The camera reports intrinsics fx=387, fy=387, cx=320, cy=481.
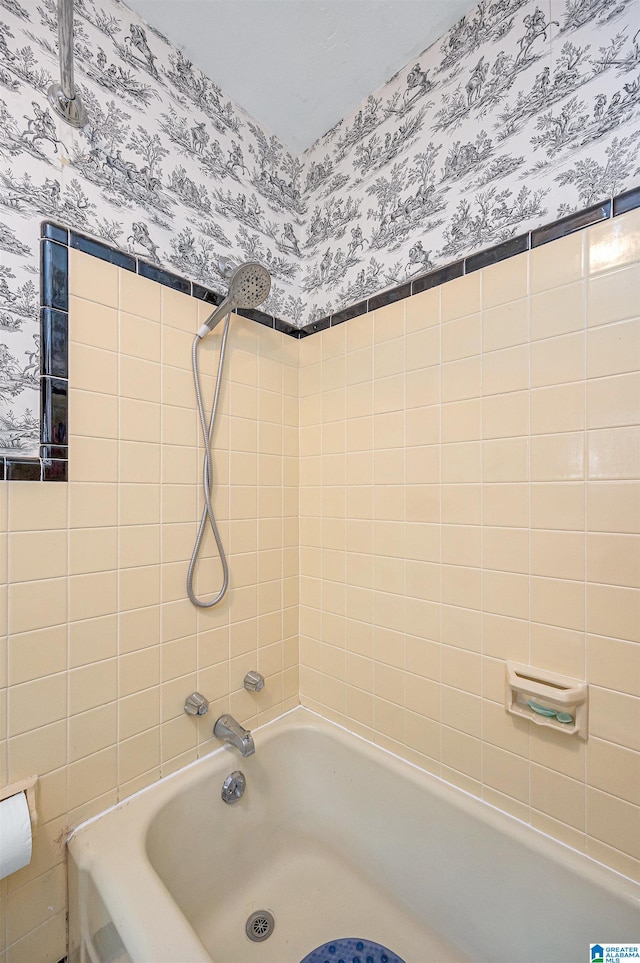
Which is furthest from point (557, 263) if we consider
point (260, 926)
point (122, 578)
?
point (260, 926)

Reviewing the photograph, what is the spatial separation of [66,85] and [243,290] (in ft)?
1.76

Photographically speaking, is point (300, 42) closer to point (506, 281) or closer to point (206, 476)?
point (506, 281)

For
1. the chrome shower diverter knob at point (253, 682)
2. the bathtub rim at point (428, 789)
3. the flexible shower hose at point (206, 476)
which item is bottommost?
the bathtub rim at point (428, 789)

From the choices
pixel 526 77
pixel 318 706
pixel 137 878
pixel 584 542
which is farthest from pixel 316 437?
pixel 137 878

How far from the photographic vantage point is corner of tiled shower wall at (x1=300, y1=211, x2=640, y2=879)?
2.80 ft

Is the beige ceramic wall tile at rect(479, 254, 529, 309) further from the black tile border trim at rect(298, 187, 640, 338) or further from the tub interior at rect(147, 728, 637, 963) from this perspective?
→ the tub interior at rect(147, 728, 637, 963)

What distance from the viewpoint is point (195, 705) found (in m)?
1.15

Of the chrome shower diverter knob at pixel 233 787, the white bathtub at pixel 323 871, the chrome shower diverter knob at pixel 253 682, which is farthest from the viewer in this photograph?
the chrome shower diverter knob at pixel 253 682

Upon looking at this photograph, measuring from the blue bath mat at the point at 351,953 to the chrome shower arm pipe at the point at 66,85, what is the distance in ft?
7.15

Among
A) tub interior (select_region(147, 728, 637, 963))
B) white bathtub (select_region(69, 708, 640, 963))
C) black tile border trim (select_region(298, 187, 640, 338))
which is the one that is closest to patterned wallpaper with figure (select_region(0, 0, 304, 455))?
black tile border trim (select_region(298, 187, 640, 338))

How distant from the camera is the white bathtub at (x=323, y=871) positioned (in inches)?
32.4

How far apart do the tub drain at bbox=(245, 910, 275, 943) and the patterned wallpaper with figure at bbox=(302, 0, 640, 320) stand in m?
1.95

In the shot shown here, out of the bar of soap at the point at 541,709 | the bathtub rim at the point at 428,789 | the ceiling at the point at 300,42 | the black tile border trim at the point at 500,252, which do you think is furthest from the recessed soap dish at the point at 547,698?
the ceiling at the point at 300,42

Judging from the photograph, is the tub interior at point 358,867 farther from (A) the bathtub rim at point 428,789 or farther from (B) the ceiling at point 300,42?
(B) the ceiling at point 300,42
